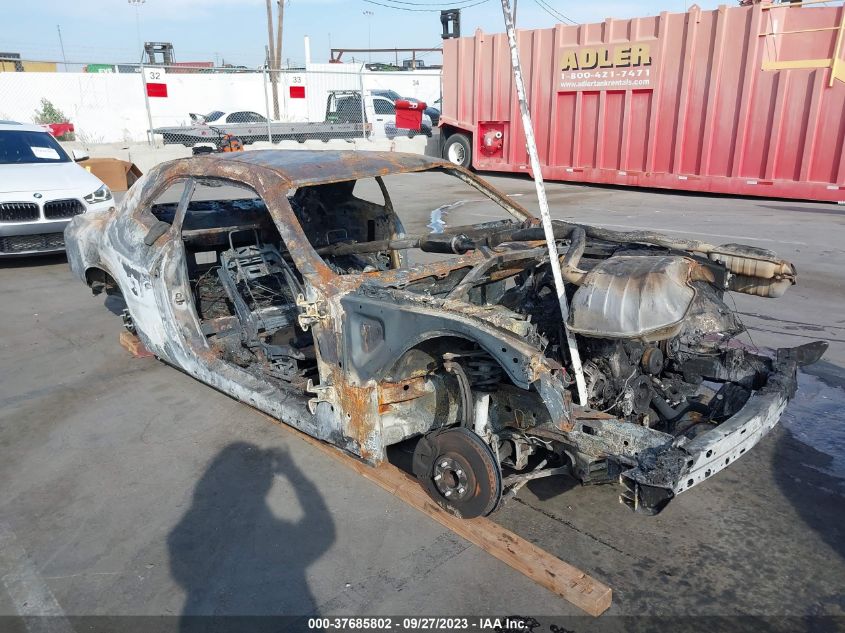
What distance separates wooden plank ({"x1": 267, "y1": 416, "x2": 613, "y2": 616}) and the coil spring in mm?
638

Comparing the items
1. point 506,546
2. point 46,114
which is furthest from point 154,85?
point 506,546

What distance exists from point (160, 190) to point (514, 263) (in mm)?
2491

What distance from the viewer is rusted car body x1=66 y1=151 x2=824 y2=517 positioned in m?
2.75

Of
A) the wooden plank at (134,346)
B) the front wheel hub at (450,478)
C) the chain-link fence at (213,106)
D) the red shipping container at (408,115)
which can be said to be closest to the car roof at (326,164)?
the front wheel hub at (450,478)

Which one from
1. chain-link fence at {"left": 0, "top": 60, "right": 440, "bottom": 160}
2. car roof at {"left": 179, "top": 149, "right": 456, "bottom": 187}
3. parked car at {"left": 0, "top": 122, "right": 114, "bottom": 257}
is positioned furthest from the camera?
chain-link fence at {"left": 0, "top": 60, "right": 440, "bottom": 160}

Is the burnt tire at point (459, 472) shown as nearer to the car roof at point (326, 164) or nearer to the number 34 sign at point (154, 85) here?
the car roof at point (326, 164)

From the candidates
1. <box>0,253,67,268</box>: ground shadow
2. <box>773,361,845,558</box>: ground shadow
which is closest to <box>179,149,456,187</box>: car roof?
<box>773,361,845,558</box>: ground shadow

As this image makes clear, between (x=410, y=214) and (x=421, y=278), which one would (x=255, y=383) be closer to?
(x=421, y=278)

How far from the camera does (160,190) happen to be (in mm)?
4516

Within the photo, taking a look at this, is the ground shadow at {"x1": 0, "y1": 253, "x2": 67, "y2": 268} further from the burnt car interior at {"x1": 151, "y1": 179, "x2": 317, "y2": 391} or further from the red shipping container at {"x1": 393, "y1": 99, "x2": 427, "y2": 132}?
the red shipping container at {"x1": 393, "y1": 99, "x2": 427, "y2": 132}

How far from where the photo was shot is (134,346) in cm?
555

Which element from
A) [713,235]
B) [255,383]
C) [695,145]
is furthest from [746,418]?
[695,145]

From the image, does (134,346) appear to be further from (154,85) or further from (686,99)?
(154,85)

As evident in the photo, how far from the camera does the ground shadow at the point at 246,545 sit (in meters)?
2.73
